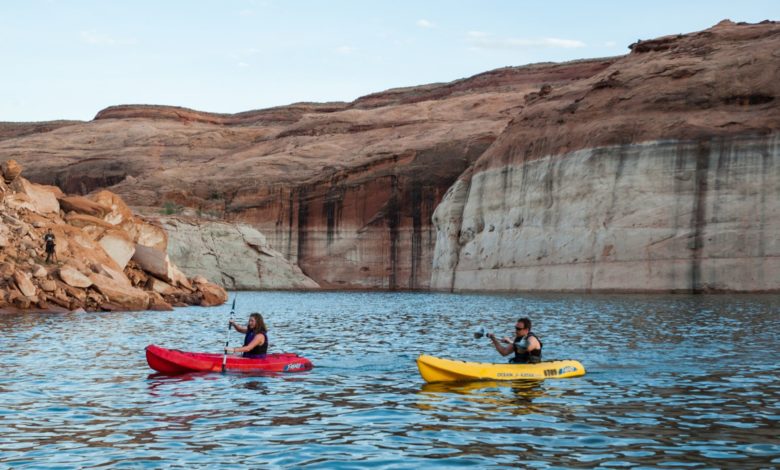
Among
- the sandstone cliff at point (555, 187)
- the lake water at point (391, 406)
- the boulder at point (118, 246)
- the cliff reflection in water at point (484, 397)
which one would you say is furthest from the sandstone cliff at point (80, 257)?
the cliff reflection in water at point (484, 397)

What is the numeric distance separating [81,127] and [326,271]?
90729 millimetres

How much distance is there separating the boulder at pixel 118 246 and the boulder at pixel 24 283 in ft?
30.2

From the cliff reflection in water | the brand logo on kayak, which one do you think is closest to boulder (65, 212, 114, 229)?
the cliff reflection in water

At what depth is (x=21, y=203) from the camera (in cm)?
4766

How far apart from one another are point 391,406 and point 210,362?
6521mm

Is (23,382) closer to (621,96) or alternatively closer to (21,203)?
(21,203)

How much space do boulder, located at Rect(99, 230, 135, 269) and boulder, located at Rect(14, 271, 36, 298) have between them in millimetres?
9203

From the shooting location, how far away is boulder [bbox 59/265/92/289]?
141ft

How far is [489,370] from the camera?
20.9 meters

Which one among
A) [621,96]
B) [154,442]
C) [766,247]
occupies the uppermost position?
[621,96]

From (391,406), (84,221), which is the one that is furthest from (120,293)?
(391,406)

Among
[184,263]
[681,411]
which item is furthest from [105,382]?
[184,263]

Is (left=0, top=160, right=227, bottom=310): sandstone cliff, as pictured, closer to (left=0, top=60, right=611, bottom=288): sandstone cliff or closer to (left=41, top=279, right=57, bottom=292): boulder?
(left=41, top=279, right=57, bottom=292): boulder

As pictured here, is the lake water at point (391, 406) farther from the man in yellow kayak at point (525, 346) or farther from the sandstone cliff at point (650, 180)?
the sandstone cliff at point (650, 180)
